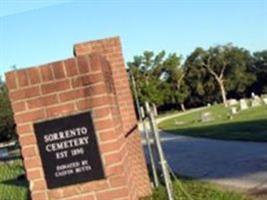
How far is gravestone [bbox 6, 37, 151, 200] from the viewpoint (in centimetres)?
573

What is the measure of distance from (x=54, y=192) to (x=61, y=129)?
0.57m

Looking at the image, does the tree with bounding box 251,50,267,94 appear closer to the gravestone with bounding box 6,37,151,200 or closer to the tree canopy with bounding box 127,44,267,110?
the tree canopy with bounding box 127,44,267,110

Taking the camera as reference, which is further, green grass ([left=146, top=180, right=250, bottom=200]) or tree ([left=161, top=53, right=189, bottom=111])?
tree ([left=161, top=53, right=189, bottom=111])

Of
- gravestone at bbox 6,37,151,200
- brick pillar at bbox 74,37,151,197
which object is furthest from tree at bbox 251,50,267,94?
gravestone at bbox 6,37,151,200

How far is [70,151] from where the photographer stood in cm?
571

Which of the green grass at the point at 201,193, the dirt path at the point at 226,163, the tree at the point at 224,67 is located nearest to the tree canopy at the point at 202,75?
the tree at the point at 224,67

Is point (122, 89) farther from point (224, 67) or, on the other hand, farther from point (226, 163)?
point (224, 67)

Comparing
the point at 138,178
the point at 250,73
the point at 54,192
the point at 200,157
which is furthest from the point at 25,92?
the point at 250,73

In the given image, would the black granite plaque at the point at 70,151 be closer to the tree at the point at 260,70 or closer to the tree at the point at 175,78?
the tree at the point at 175,78

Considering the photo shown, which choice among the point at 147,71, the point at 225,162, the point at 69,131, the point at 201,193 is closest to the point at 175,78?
the point at 147,71

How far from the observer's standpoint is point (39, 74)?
5.85m

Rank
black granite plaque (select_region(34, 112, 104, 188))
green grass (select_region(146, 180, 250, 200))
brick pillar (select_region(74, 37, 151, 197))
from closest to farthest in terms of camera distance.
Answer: black granite plaque (select_region(34, 112, 104, 188)) → green grass (select_region(146, 180, 250, 200)) → brick pillar (select_region(74, 37, 151, 197))

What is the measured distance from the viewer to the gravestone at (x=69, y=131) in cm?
573

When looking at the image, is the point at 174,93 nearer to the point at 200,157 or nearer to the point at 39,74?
the point at 200,157
